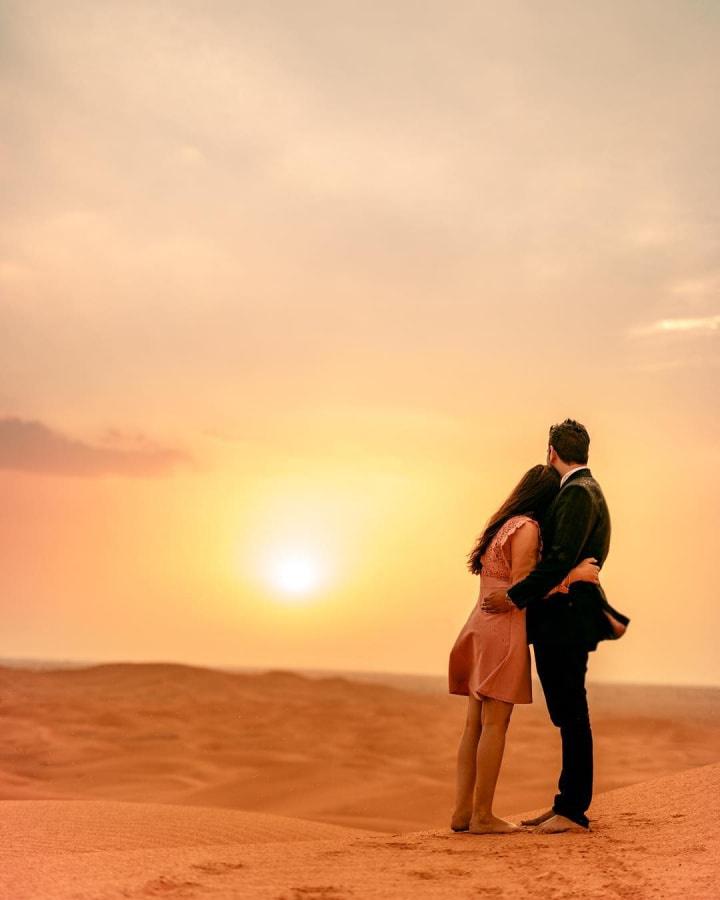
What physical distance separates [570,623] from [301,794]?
4706 mm

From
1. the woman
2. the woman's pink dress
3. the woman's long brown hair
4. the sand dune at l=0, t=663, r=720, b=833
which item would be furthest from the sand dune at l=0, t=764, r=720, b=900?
the sand dune at l=0, t=663, r=720, b=833

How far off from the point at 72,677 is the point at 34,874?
12.2 meters

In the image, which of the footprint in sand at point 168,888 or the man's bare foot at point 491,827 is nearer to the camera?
the footprint in sand at point 168,888

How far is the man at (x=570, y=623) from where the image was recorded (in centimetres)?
535

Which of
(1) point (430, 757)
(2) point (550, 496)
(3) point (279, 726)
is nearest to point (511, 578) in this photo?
(2) point (550, 496)

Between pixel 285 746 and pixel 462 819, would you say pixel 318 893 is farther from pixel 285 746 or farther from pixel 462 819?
pixel 285 746

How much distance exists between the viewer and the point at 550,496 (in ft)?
18.7

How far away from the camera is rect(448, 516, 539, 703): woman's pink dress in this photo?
18.1ft

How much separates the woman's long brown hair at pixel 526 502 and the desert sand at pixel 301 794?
1528 mm

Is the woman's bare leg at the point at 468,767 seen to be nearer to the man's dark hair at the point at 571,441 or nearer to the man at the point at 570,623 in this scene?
the man at the point at 570,623

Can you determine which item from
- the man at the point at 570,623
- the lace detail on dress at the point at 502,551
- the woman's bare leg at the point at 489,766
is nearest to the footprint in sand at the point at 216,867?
the woman's bare leg at the point at 489,766

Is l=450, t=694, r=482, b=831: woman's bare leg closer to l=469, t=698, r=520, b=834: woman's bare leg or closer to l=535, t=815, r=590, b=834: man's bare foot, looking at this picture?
l=469, t=698, r=520, b=834: woman's bare leg

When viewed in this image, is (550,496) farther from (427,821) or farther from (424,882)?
(427,821)

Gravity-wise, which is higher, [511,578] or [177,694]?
[511,578]
